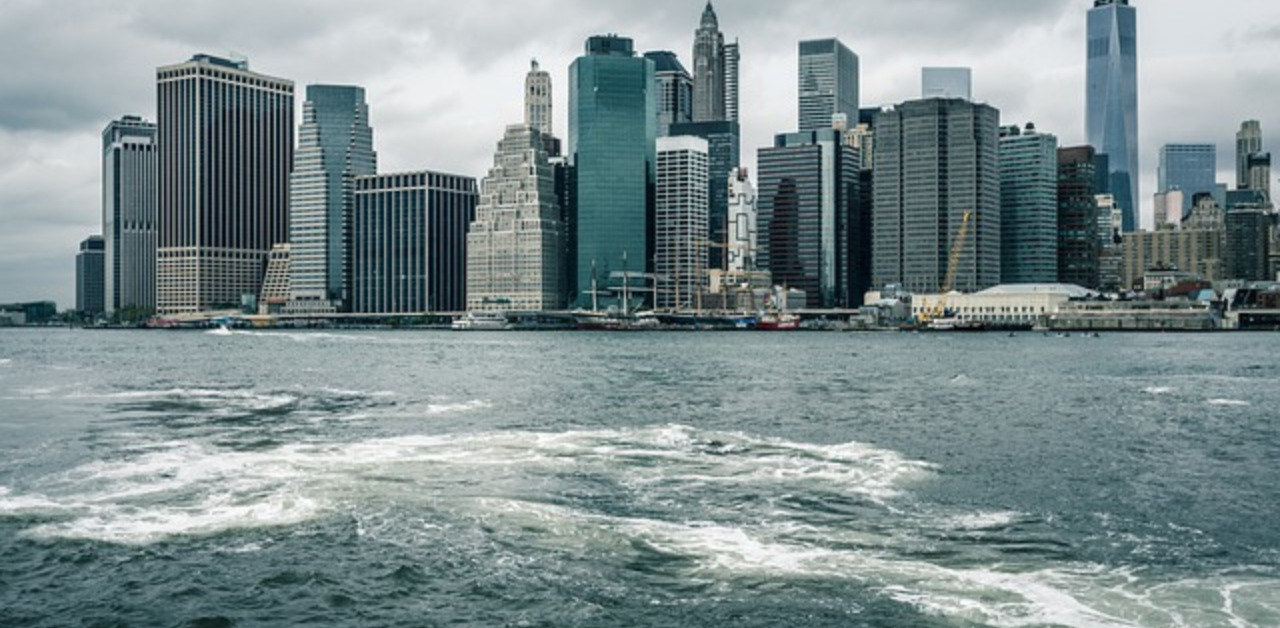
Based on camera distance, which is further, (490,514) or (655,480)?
(655,480)

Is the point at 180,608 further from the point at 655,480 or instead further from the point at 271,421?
the point at 271,421

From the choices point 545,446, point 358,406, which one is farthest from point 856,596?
point 358,406

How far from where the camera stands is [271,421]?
63562 mm

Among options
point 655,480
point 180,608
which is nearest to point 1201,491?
point 655,480

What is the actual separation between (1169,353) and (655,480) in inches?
5664

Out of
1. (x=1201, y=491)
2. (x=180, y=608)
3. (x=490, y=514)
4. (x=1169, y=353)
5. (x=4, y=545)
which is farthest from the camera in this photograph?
(x=1169, y=353)

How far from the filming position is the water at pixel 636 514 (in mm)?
26656

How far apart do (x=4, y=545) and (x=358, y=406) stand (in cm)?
4204

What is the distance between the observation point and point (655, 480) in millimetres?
42625

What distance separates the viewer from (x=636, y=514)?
119 ft

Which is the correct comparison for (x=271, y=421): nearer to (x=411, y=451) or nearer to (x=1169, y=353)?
(x=411, y=451)

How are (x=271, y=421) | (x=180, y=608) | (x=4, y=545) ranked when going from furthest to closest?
(x=271, y=421)
(x=4, y=545)
(x=180, y=608)

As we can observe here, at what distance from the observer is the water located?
1049 inches

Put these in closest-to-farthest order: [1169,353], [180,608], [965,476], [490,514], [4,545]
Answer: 1. [180,608]
2. [4,545]
3. [490,514]
4. [965,476]
5. [1169,353]
